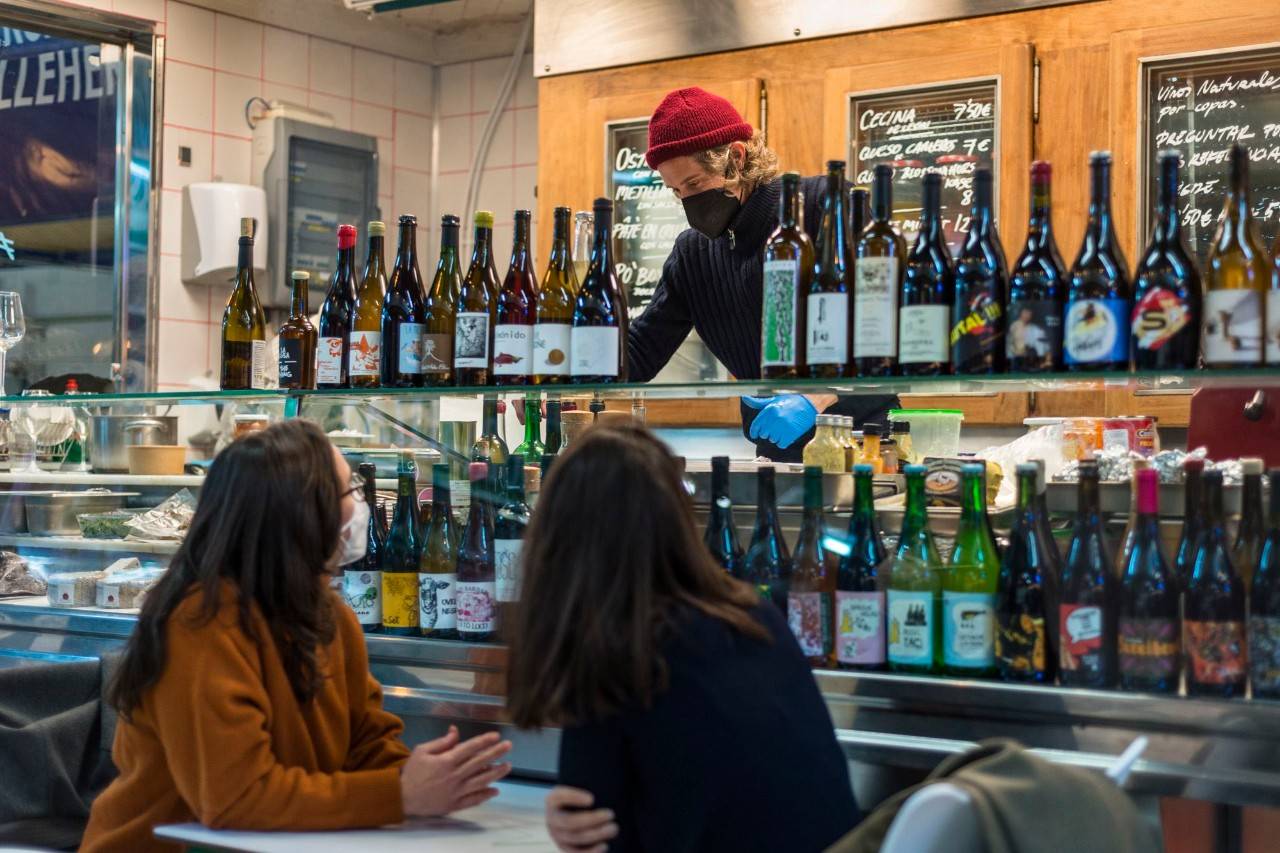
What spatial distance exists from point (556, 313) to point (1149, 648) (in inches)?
39.4

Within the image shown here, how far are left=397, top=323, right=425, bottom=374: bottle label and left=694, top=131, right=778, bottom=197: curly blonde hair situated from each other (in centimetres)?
100

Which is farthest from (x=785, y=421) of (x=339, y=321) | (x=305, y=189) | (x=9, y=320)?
(x=305, y=189)

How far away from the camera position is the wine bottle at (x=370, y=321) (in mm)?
2043

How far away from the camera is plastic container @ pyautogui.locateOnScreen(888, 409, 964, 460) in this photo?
2.21m

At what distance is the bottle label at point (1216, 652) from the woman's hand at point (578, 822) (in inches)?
25.7

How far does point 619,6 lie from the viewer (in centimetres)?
420

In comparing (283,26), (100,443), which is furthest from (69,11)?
(100,443)

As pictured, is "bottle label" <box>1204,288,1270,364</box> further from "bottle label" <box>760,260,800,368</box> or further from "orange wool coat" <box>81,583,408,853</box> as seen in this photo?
"orange wool coat" <box>81,583,408,853</box>

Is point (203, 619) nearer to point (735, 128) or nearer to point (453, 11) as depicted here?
point (735, 128)

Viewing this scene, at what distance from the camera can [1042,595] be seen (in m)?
1.58

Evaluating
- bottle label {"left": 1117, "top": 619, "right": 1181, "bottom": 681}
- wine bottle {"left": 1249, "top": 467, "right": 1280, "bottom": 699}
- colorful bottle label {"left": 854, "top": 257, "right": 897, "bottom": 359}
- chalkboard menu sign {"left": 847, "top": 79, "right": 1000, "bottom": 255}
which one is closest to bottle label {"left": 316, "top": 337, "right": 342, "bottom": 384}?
colorful bottle label {"left": 854, "top": 257, "right": 897, "bottom": 359}

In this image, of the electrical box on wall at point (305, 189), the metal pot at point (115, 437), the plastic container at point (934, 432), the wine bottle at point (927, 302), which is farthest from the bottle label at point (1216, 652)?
the electrical box on wall at point (305, 189)

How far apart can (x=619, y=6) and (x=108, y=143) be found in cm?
207

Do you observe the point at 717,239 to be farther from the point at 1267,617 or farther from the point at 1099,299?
the point at 1267,617
